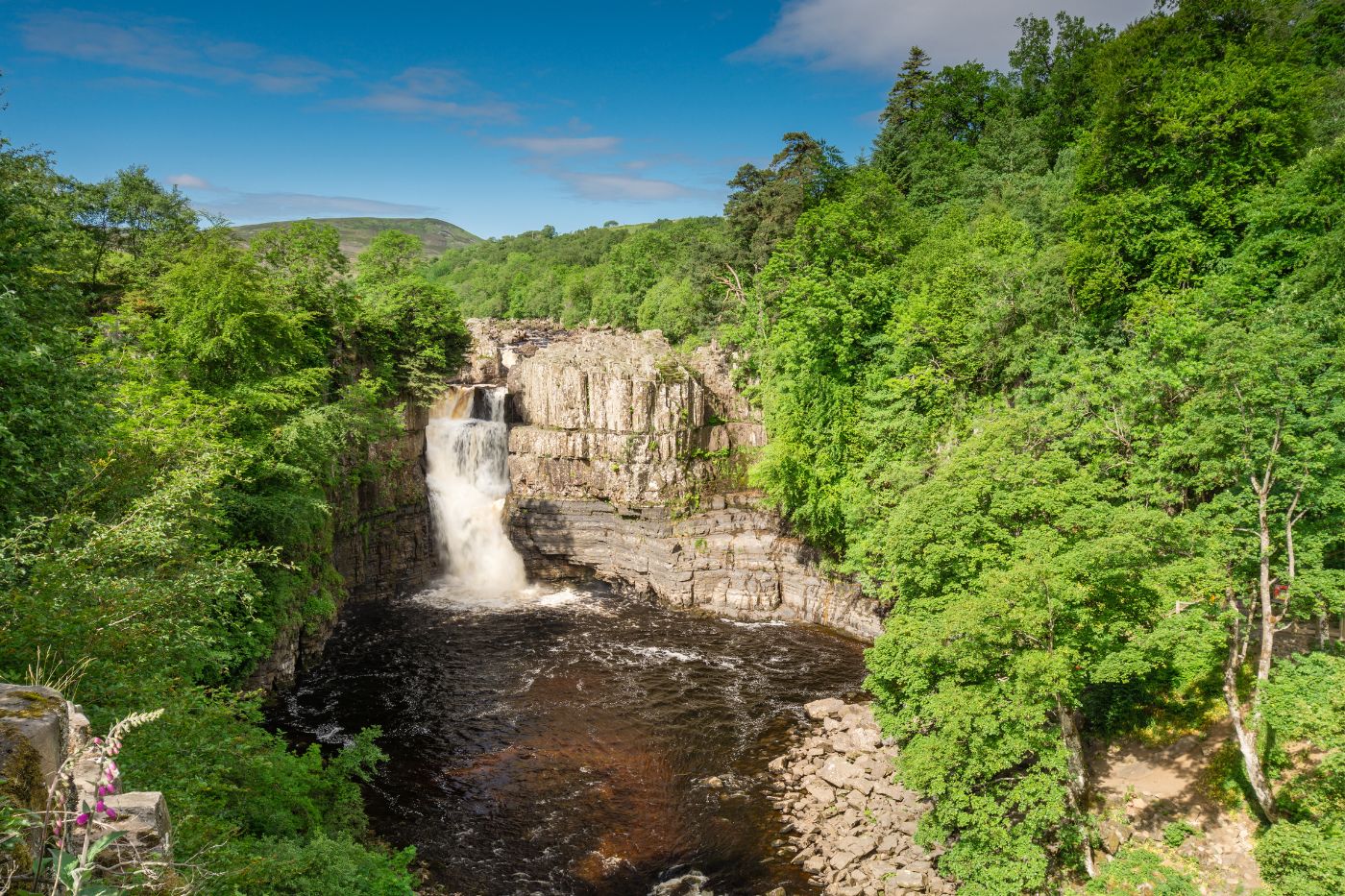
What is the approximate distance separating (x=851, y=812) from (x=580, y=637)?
1627 cm

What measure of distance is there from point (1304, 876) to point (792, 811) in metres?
11.5

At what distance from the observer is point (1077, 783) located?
16703 mm

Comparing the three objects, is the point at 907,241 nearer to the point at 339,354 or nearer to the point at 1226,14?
the point at 1226,14

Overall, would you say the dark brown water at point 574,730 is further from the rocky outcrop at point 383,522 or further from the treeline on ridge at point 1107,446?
the treeline on ridge at point 1107,446

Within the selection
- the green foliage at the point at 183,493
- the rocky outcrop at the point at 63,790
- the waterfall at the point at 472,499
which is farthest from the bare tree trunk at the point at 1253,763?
the waterfall at the point at 472,499

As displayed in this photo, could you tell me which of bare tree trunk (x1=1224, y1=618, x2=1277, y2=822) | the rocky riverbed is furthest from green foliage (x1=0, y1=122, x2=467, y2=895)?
bare tree trunk (x1=1224, y1=618, x2=1277, y2=822)

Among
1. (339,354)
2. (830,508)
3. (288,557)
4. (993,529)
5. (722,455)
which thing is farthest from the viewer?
(722,455)

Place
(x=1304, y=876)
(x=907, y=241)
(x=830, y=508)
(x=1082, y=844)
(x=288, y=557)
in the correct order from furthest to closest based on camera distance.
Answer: (x=907, y=241) < (x=830, y=508) < (x=288, y=557) < (x=1082, y=844) < (x=1304, y=876)

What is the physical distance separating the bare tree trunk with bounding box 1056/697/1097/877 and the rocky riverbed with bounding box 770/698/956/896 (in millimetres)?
3304

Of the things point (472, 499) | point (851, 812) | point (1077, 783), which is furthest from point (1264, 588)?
point (472, 499)

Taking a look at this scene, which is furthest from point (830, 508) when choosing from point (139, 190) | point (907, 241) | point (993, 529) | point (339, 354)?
point (139, 190)

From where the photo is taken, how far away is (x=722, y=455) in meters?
41.0

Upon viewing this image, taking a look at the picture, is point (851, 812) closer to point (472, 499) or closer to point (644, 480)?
point (644, 480)

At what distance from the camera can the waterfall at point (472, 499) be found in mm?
40688
